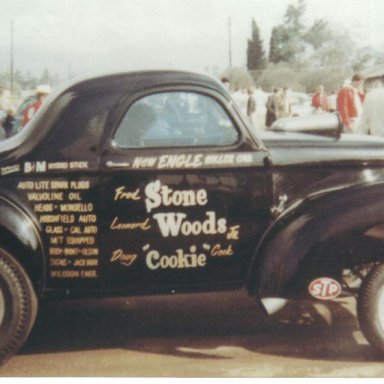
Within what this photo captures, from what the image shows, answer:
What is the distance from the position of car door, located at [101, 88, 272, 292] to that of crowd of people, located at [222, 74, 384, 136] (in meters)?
0.74

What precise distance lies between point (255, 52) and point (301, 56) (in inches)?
14.8

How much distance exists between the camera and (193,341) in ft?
11.1

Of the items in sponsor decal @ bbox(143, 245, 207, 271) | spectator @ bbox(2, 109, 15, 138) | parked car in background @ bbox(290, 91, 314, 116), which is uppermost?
parked car in background @ bbox(290, 91, 314, 116)

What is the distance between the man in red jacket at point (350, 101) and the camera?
4.35 meters

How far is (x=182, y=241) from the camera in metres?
3.01

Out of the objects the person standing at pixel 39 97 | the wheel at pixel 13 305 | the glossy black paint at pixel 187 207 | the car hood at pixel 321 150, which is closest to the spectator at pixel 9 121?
the person standing at pixel 39 97

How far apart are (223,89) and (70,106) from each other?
783mm

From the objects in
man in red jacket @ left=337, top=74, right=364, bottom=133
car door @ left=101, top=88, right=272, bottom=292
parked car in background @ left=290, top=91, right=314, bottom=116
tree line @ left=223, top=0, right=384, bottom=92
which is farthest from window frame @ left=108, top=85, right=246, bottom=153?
parked car in background @ left=290, top=91, right=314, bottom=116

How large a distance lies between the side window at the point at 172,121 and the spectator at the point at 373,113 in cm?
223

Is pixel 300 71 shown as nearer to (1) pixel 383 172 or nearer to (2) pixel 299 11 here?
(2) pixel 299 11

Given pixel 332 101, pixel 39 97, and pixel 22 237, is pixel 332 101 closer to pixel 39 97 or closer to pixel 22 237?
pixel 39 97

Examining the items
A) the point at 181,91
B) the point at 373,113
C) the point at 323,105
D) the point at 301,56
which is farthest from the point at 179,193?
the point at 373,113

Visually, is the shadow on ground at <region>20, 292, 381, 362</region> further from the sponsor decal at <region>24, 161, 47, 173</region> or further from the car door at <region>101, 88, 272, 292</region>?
the sponsor decal at <region>24, 161, 47, 173</region>

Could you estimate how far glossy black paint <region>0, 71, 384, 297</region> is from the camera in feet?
9.77
